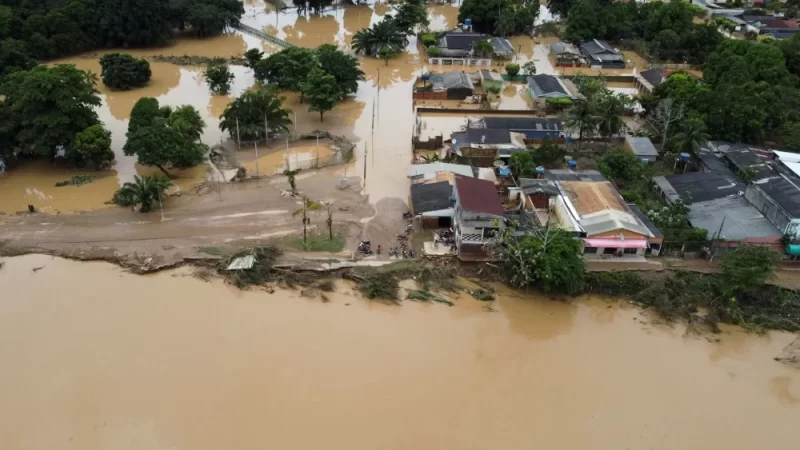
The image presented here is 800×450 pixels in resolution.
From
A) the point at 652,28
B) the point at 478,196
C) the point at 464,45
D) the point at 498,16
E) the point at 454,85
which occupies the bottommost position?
the point at 478,196

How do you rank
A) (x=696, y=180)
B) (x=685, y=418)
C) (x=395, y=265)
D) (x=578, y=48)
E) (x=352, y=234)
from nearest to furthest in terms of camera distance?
(x=685, y=418), (x=395, y=265), (x=352, y=234), (x=696, y=180), (x=578, y=48)

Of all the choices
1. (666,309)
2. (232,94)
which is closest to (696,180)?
(666,309)

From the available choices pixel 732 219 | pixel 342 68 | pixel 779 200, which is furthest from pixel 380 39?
pixel 779 200

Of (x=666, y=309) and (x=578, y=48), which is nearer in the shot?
(x=666, y=309)

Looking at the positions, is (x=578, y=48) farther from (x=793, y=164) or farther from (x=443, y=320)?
(x=443, y=320)

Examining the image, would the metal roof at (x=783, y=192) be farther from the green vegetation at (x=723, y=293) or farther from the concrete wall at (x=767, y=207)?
the green vegetation at (x=723, y=293)

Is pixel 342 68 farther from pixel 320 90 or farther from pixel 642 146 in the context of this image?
pixel 642 146
